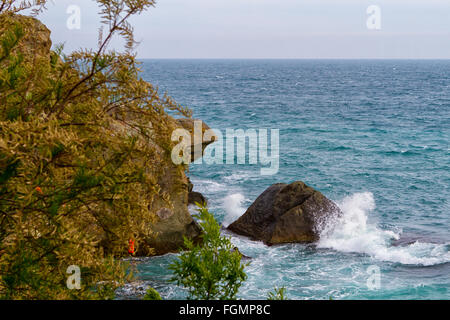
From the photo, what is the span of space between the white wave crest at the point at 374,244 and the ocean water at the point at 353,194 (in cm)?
4

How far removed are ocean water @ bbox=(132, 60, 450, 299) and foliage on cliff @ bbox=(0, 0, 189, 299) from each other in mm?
9660

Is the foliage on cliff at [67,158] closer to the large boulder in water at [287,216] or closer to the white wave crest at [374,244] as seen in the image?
the large boulder in water at [287,216]

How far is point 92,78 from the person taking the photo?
6863 mm

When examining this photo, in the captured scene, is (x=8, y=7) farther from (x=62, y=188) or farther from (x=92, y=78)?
(x=62, y=188)

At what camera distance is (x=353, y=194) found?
30234 mm

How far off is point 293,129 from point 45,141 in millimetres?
49296

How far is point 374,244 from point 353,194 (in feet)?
28.5

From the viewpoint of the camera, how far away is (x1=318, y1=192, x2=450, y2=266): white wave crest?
20.3 m
